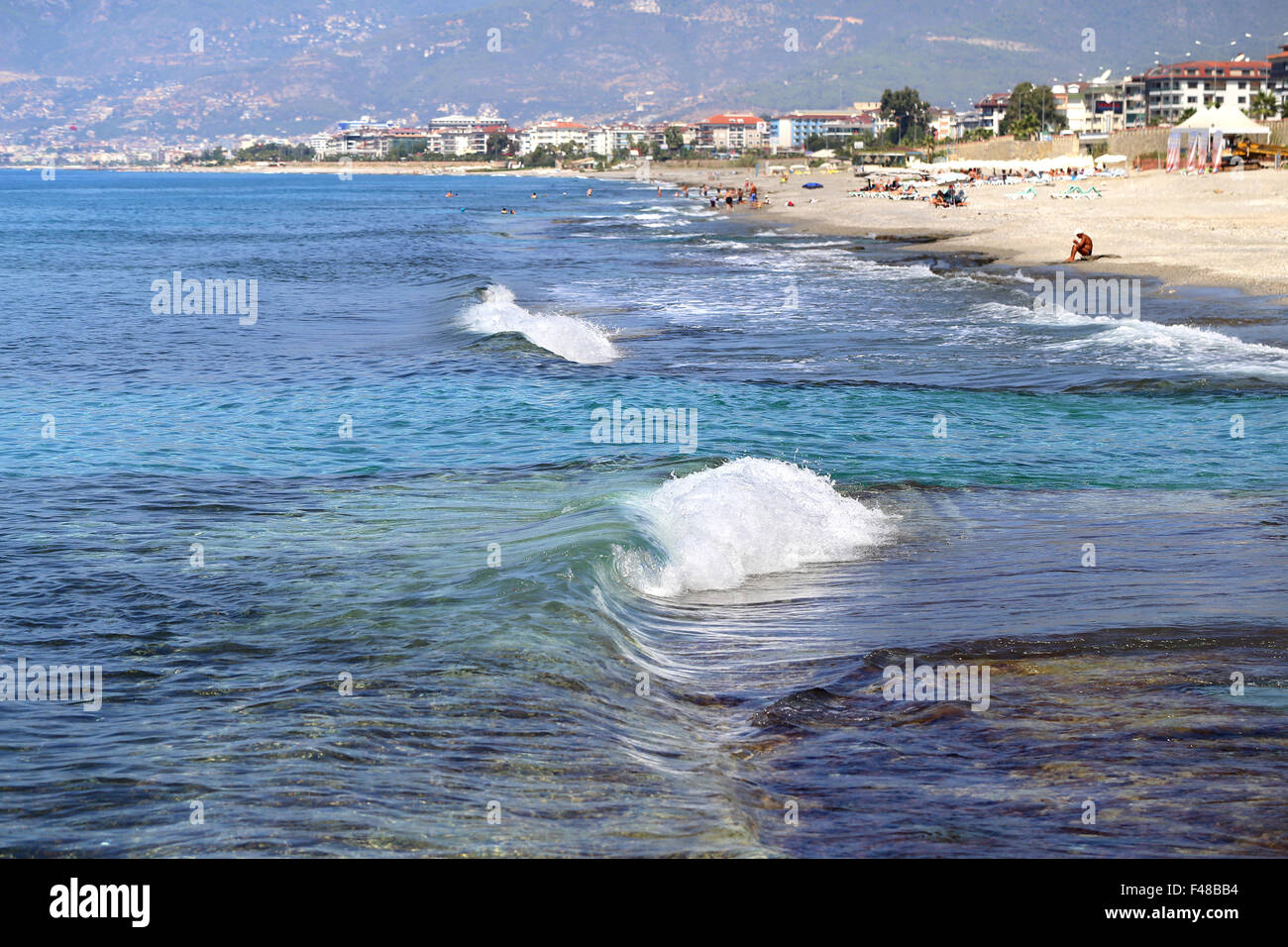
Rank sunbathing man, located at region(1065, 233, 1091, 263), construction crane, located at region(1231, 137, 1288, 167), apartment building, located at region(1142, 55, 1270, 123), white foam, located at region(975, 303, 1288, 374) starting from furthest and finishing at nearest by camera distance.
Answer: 1. apartment building, located at region(1142, 55, 1270, 123)
2. construction crane, located at region(1231, 137, 1288, 167)
3. sunbathing man, located at region(1065, 233, 1091, 263)
4. white foam, located at region(975, 303, 1288, 374)

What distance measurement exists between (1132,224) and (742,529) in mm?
44254

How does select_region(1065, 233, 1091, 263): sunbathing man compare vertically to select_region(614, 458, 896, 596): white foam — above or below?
above

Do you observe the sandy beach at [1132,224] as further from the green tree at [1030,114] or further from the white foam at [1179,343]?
the green tree at [1030,114]

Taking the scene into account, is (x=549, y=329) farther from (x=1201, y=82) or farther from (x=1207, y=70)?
(x=1207, y=70)

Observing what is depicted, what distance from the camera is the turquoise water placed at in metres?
6.09

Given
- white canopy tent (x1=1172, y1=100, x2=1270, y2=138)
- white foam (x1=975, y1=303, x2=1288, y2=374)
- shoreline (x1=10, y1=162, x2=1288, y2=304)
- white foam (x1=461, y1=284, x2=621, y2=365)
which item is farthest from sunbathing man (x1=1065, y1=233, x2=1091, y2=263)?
white canopy tent (x1=1172, y1=100, x2=1270, y2=138)

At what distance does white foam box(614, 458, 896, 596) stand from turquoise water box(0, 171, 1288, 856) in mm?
56

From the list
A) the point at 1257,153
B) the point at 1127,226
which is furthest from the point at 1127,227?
the point at 1257,153

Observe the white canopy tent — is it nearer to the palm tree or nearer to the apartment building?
the palm tree

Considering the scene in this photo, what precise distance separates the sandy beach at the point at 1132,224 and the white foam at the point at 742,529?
2257 centimetres

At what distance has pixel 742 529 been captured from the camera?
37.7 ft

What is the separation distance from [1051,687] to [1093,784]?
151 cm

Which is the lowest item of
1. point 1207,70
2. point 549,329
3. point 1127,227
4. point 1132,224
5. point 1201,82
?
point 549,329
